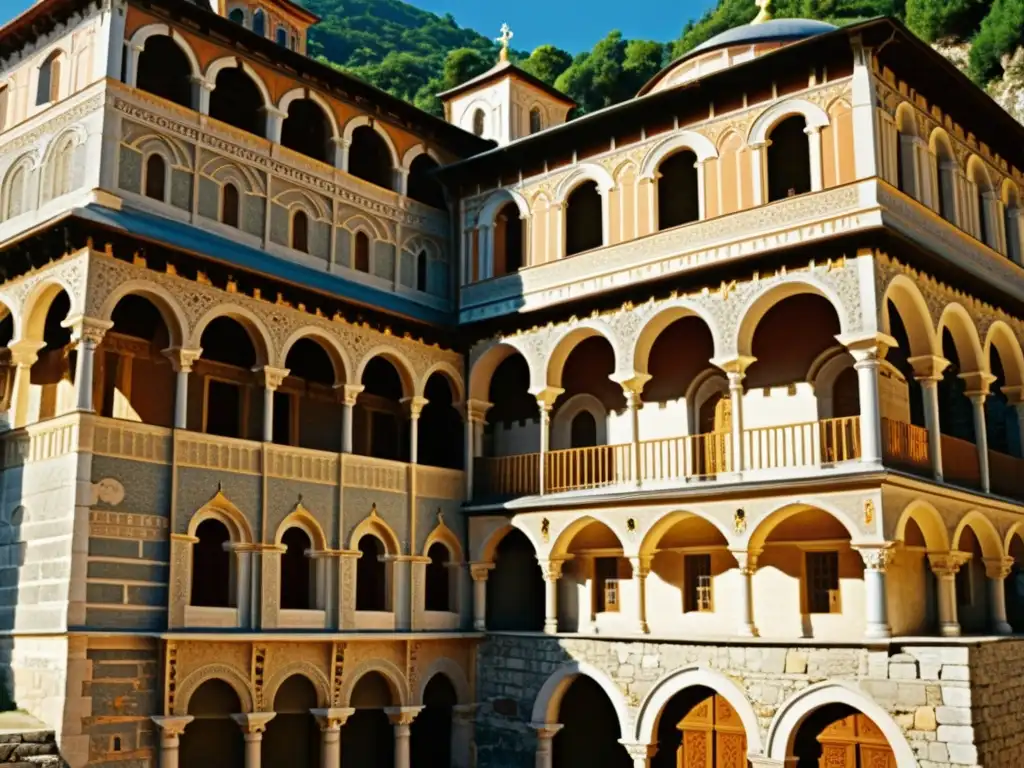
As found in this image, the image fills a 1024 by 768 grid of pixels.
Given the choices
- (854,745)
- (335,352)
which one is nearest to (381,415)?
(335,352)

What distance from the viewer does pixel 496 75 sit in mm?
27453

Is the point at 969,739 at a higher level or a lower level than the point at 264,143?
lower

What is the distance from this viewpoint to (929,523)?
63.3ft

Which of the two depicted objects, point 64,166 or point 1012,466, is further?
point 1012,466

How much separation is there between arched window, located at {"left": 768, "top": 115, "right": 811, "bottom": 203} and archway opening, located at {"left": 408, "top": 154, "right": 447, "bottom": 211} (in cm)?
689

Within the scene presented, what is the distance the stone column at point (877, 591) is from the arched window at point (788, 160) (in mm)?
5953

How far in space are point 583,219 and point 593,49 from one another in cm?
4128

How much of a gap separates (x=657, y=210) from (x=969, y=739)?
384 inches

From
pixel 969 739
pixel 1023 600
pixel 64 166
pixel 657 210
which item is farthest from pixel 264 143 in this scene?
pixel 1023 600

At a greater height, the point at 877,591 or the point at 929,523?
the point at 929,523

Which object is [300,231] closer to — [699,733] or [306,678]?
[306,678]

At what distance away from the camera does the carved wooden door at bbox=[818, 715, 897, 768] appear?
1844 centimetres

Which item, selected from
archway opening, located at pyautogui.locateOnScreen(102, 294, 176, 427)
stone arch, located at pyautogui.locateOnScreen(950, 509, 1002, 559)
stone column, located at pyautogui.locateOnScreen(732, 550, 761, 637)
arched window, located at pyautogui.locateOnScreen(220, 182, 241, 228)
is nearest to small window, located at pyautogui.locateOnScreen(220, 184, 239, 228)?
arched window, located at pyautogui.locateOnScreen(220, 182, 241, 228)

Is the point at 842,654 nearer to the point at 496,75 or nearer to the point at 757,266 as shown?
the point at 757,266
